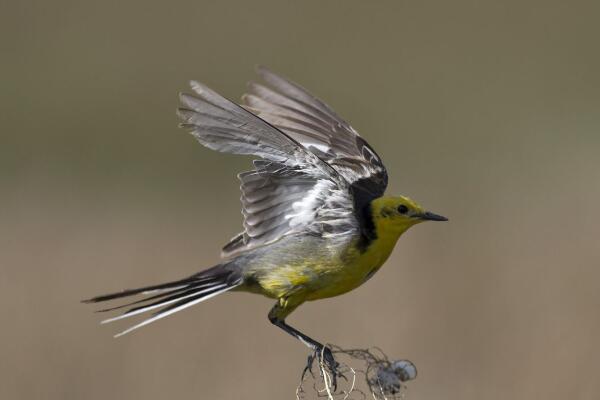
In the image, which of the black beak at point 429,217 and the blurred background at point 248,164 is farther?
the blurred background at point 248,164

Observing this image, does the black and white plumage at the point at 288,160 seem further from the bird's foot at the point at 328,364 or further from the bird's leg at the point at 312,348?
the bird's foot at the point at 328,364

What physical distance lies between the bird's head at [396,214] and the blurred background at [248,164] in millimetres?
2457

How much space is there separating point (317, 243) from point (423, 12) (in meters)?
13.4

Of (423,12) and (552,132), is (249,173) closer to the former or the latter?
(552,132)

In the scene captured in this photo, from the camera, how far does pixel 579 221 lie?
11.1 m

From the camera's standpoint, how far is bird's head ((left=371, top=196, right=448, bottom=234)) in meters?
6.21

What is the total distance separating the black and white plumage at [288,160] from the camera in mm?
5738

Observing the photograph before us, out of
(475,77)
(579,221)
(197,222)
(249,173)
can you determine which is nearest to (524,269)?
(579,221)

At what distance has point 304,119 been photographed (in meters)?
7.58

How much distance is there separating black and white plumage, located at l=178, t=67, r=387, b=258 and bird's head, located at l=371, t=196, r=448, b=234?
10cm

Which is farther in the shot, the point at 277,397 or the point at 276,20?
the point at 276,20

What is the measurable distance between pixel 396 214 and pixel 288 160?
2.19 ft

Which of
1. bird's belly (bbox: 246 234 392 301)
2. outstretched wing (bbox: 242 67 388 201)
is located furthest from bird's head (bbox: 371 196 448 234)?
outstretched wing (bbox: 242 67 388 201)

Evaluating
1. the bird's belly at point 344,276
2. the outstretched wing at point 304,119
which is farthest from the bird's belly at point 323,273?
the outstretched wing at point 304,119
